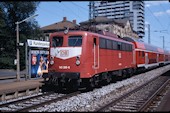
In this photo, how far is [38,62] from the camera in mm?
24109

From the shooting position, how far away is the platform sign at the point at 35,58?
76.2 feet

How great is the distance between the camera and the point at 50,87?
18141 millimetres

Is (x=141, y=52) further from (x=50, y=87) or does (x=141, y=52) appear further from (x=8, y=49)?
(x=8, y=49)

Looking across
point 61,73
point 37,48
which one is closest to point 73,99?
point 61,73

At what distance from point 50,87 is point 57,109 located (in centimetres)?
744

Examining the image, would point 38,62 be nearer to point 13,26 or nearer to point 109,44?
point 109,44

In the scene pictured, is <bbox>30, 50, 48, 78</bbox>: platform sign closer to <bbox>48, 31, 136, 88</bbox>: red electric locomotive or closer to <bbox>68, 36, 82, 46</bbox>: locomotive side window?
<bbox>48, 31, 136, 88</bbox>: red electric locomotive

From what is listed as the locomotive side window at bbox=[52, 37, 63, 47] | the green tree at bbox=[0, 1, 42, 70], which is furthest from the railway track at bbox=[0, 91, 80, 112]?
the green tree at bbox=[0, 1, 42, 70]

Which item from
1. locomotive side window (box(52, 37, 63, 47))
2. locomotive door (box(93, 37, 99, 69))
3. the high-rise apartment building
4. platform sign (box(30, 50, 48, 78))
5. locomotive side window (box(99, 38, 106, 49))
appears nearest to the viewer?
locomotive side window (box(52, 37, 63, 47))

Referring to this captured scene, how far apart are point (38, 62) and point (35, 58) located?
0.49 m

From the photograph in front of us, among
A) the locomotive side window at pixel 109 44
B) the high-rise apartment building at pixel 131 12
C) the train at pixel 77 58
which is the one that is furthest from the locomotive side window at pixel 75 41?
the high-rise apartment building at pixel 131 12

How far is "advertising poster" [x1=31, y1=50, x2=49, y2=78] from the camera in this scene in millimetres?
23625

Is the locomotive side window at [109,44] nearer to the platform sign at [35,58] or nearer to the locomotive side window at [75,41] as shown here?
the locomotive side window at [75,41]

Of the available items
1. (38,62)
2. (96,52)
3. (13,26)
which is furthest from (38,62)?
(13,26)
